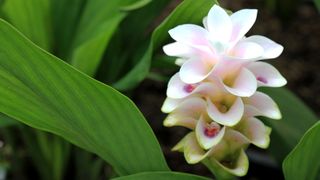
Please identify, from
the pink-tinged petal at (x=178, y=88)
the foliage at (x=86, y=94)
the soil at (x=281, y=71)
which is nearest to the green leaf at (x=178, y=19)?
the foliage at (x=86, y=94)

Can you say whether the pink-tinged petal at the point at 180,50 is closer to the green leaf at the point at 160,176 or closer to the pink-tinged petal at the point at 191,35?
the pink-tinged petal at the point at 191,35

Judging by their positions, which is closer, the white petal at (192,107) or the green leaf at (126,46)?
the white petal at (192,107)

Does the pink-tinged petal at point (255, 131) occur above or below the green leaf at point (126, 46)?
above

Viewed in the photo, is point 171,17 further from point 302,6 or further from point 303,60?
point 302,6

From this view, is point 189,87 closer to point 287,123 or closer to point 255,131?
point 255,131

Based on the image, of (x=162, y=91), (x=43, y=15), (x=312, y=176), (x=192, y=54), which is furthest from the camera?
(x=162, y=91)

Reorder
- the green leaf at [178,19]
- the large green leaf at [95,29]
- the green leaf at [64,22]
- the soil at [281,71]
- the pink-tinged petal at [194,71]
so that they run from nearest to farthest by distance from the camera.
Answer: the pink-tinged petal at [194,71] → the green leaf at [178,19] → the large green leaf at [95,29] → the green leaf at [64,22] → the soil at [281,71]

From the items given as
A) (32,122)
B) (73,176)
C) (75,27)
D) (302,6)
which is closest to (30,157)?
(73,176)
